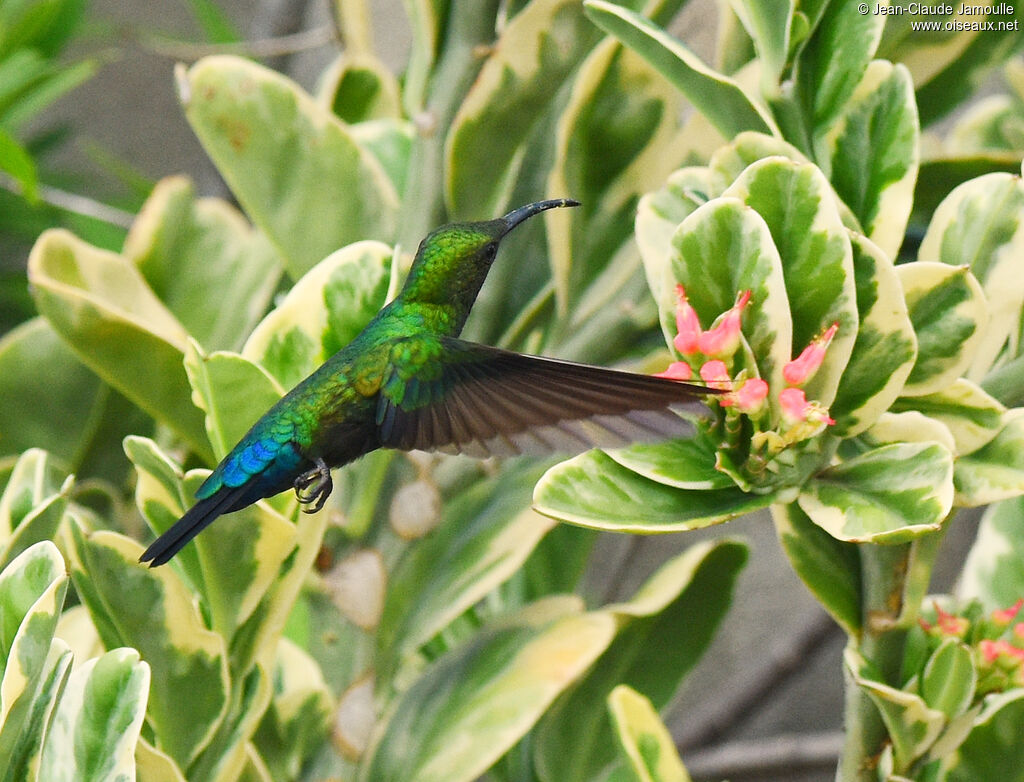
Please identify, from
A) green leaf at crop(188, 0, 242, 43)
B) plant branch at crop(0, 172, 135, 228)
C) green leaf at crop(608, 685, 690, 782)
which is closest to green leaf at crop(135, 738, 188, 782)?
green leaf at crop(608, 685, 690, 782)

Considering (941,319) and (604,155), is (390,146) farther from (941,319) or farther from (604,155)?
(941,319)

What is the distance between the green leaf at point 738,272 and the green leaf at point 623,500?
60mm

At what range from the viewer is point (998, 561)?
2.60 feet

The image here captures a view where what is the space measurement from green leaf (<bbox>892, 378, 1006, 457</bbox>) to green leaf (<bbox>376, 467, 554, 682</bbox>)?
28cm

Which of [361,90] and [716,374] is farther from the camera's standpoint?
[361,90]

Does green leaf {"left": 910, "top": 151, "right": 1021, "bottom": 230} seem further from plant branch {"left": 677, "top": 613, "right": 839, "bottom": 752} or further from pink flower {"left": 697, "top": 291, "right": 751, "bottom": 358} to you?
plant branch {"left": 677, "top": 613, "right": 839, "bottom": 752}

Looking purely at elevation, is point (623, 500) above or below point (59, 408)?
above

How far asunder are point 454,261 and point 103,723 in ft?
0.91

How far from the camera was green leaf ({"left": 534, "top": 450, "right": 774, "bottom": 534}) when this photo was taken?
469 mm

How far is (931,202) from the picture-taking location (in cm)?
75

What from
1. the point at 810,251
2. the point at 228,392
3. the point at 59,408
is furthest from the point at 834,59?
the point at 59,408

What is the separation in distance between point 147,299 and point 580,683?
0.44 meters

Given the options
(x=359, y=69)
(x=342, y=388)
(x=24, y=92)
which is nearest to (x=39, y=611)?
(x=342, y=388)

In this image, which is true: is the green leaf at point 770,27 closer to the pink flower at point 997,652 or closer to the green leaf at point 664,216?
the green leaf at point 664,216
